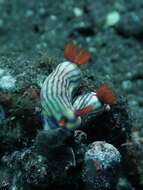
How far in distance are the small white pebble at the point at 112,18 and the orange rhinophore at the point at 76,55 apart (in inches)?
147

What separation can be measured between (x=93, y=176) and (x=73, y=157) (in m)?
0.23

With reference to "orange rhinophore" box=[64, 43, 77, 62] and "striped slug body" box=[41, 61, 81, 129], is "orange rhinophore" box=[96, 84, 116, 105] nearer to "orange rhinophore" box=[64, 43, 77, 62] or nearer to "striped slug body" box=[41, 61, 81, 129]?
"striped slug body" box=[41, 61, 81, 129]

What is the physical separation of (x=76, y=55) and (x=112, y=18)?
382cm

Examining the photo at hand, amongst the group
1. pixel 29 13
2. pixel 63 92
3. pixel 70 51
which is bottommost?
pixel 63 92

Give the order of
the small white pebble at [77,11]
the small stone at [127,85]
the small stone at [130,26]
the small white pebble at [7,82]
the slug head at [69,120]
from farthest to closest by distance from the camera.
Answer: the small white pebble at [77,11] → the small stone at [130,26] → the small stone at [127,85] → the small white pebble at [7,82] → the slug head at [69,120]

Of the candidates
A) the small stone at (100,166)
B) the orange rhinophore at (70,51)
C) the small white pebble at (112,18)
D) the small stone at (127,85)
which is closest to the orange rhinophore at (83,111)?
the small stone at (100,166)

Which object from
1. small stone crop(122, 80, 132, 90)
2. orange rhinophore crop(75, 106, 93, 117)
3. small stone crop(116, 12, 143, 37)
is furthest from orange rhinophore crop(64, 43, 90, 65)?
small stone crop(116, 12, 143, 37)

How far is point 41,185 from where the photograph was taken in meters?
3.02

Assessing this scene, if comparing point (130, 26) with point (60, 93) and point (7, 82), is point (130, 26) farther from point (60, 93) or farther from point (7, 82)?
point (60, 93)

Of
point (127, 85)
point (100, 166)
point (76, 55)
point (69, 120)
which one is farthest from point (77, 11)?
point (69, 120)

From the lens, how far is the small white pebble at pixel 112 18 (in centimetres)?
685

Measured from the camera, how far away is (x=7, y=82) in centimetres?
335

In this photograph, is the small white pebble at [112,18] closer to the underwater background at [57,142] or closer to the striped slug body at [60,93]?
the underwater background at [57,142]

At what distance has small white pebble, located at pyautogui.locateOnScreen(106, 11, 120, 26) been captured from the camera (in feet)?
22.5
